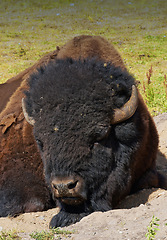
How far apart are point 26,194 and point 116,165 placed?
1409 millimetres

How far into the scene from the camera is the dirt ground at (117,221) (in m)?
2.96

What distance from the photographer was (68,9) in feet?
69.1

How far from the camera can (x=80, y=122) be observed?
3541 millimetres

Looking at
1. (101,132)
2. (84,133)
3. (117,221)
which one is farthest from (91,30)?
(117,221)

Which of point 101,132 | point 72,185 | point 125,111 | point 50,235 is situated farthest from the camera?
point 125,111

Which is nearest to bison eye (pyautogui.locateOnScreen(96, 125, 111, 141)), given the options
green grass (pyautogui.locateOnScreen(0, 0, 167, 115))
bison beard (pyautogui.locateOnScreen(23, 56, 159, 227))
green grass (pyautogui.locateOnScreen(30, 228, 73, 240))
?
bison beard (pyautogui.locateOnScreen(23, 56, 159, 227))

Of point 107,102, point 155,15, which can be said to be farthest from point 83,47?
point 155,15

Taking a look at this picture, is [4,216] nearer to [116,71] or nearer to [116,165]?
[116,165]

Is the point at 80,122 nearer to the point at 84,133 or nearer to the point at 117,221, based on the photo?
the point at 84,133

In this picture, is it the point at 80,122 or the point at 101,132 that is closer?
the point at 80,122

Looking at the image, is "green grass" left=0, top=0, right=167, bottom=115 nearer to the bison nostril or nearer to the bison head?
the bison head

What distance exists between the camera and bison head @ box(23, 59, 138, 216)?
137 inches

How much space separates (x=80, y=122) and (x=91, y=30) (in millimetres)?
14386

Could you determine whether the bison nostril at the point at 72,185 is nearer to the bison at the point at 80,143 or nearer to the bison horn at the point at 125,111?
the bison at the point at 80,143
